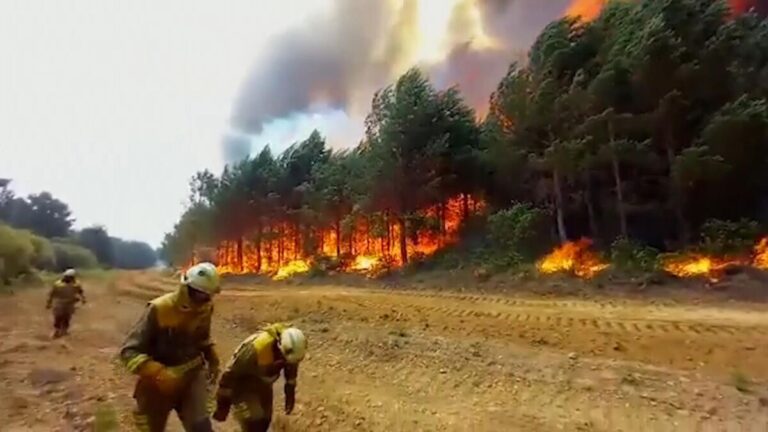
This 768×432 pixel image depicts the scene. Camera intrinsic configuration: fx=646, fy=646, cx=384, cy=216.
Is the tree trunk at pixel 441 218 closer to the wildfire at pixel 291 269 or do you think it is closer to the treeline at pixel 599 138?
the treeline at pixel 599 138

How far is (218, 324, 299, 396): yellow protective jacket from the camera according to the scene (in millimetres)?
5637

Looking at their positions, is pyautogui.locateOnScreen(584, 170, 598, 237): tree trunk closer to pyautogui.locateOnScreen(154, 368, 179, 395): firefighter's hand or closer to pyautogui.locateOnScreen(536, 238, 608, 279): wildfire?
pyautogui.locateOnScreen(536, 238, 608, 279): wildfire

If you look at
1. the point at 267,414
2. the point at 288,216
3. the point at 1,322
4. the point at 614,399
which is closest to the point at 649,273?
the point at 614,399

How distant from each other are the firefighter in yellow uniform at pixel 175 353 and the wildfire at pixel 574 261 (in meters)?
18.9

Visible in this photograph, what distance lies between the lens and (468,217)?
35156 mm

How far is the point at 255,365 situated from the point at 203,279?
1.02 meters

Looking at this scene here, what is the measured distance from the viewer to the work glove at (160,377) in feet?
16.5

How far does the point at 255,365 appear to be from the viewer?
222 inches

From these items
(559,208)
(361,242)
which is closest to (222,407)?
(559,208)

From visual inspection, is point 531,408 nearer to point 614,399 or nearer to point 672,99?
point 614,399

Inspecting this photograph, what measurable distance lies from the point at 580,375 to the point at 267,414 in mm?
6312

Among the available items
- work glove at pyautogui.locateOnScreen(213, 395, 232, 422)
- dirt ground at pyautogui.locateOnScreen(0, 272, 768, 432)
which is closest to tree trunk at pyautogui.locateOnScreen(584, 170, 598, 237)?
dirt ground at pyautogui.locateOnScreen(0, 272, 768, 432)

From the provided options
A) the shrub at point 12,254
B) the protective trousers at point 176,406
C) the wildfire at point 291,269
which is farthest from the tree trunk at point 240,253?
the protective trousers at point 176,406

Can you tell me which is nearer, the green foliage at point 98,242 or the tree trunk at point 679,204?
the tree trunk at point 679,204
